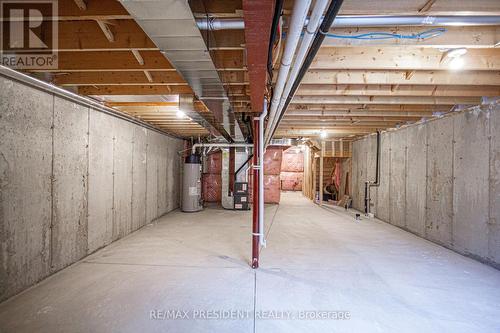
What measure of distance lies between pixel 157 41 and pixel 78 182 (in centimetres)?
241

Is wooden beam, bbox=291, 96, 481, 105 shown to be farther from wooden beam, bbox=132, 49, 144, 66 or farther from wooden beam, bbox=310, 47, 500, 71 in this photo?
wooden beam, bbox=132, 49, 144, 66

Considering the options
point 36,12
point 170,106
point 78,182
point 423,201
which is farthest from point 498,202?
point 78,182

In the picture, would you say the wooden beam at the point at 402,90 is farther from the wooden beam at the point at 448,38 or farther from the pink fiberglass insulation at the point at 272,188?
the pink fiberglass insulation at the point at 272,188

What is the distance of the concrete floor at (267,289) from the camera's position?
178cm

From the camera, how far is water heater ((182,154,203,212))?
6059mm

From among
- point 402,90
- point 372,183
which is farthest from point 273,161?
point 402,90

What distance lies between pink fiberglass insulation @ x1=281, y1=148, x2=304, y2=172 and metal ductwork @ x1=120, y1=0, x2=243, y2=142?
980 cm

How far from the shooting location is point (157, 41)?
132 centimetres

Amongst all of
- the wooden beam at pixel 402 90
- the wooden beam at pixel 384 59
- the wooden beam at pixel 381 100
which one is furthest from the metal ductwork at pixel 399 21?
the wooden beam at pixel 381 100

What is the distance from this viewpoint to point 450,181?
3.49 metres

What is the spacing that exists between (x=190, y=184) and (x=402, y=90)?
190 inches

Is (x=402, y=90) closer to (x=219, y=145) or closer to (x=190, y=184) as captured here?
(x=219, y=145)

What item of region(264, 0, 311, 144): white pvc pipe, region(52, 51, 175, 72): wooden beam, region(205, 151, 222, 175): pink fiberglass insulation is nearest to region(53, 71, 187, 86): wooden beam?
region(52, 51, 175, 72): wooden beam

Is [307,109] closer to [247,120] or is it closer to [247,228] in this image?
[247,120]
